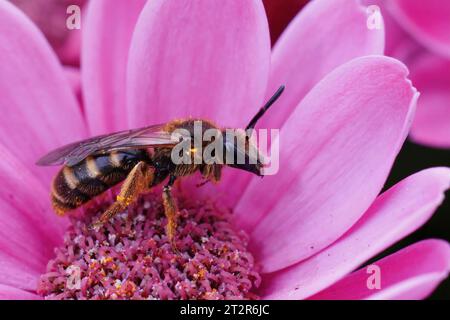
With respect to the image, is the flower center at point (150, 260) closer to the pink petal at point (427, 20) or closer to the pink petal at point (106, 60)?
the pink petal at point (106, 60)

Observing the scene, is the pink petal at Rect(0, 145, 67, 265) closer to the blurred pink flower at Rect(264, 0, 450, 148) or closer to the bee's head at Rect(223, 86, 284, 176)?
the bee's head at Rect(223, 86, 284, 176)

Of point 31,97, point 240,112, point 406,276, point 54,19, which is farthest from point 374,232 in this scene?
point 54,19

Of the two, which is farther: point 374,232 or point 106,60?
point 106,60

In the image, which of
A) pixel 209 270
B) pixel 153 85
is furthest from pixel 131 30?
pixel 209 270

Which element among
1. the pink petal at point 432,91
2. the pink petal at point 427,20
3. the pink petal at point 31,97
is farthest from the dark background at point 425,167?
the pink petal at point 31,97

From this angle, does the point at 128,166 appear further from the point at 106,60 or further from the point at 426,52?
the point at 426,52

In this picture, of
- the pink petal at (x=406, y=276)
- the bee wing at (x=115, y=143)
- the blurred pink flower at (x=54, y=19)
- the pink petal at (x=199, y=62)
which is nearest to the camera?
the pink petal at (x=406, y=276)

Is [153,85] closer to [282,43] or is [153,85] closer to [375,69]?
[282,43]

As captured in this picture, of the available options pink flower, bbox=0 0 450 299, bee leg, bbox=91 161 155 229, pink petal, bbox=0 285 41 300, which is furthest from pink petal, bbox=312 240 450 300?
pink petal, bbox=0 285 41 300
